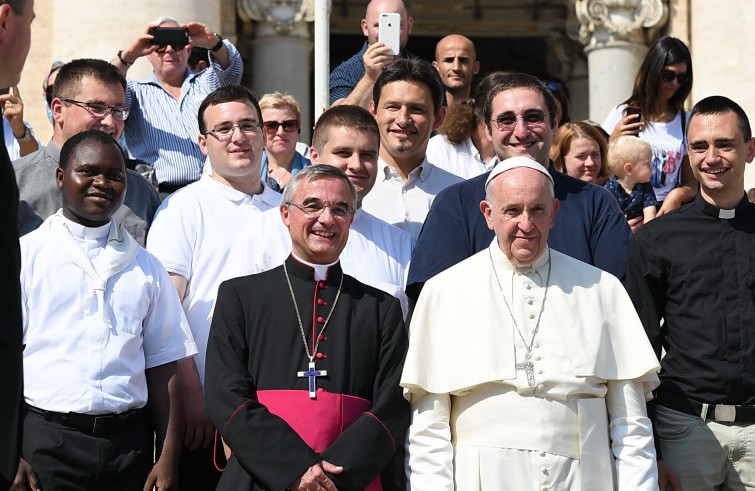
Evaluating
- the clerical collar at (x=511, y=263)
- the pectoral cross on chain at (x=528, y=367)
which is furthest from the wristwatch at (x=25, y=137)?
the pectoral cross on chain at (x=528, y=367)

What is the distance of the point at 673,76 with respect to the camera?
7879 millimetres

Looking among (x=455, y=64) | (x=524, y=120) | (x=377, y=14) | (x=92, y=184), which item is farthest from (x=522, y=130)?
(x=455, y=64)

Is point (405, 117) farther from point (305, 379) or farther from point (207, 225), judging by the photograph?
point (305, 379)

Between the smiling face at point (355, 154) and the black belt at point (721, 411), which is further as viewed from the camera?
the smiling face at point (355, 154)

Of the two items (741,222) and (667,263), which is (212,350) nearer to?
(667,263)

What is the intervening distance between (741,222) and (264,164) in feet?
9.33

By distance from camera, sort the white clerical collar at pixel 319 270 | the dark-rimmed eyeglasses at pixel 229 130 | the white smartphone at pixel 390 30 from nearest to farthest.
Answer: the white clerical collar at pixel 319 270, the dark-rimmed eyeglasses at pixel 229 130, the white smartphone at pixel 390 30

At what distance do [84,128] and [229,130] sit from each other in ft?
2.39

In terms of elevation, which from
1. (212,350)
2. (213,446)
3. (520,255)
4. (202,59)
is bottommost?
(213,446)

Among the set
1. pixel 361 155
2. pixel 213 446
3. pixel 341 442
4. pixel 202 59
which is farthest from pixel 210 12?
pixel 341 442

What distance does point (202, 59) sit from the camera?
8.68 metres

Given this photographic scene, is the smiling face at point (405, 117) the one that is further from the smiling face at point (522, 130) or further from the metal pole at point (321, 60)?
the smiling face at point (522, 130)

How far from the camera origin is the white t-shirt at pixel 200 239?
5.81 m

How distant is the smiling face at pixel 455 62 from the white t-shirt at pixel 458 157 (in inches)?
30.5
